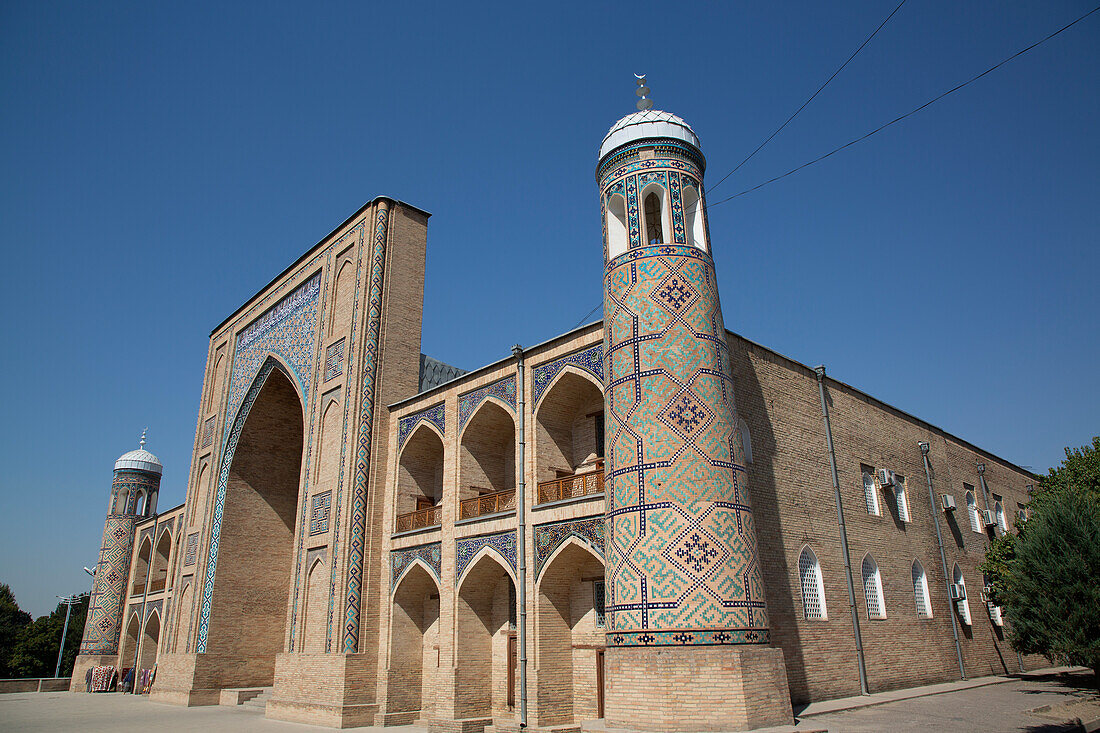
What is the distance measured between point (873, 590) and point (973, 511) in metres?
6.21

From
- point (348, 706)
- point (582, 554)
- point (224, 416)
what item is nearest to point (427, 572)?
point (348, 706)

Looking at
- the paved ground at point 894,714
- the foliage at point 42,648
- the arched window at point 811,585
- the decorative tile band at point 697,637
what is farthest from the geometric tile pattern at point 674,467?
the foliage at point 42,648

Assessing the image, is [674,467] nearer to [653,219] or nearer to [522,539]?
[522,539]

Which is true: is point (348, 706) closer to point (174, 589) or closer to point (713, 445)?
point (713, 445)

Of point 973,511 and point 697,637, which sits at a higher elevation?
point 973,511

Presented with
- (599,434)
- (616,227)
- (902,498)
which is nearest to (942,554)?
(902,498)

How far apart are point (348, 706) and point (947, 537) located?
1173cm

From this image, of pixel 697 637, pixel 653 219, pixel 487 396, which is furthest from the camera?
pixel 487 396

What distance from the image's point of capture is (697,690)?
7.55 meters

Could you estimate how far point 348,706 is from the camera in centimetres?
1227

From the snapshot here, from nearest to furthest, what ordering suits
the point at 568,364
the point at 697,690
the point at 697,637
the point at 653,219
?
the point at 697,690 → the point at 697,637 → the point at 568,364 → the point at 653,219

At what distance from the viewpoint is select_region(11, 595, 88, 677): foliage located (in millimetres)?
34375

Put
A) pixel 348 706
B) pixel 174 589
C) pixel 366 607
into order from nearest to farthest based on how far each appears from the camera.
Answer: pixel 348 706 → pixel 366 607 → pixel 174 589

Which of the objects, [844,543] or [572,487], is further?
[844,543]
